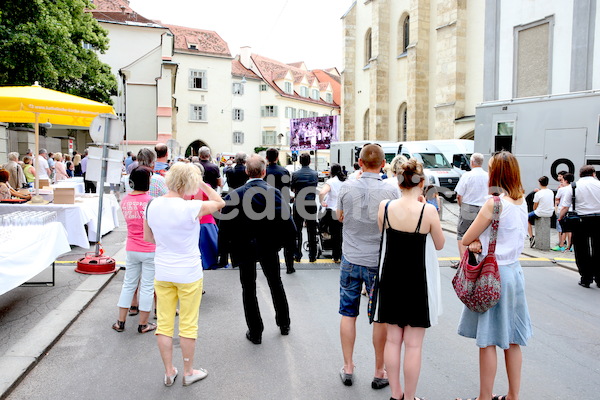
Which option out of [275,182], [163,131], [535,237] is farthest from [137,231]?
[163,131]

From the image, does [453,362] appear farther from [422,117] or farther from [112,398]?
[422,117]

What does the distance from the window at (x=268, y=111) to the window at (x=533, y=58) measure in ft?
125

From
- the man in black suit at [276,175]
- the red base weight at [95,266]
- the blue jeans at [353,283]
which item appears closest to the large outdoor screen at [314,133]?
the man in black suit at [276,175]

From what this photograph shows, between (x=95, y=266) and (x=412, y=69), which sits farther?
(x=412, y=69)

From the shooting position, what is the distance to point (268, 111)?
191ft

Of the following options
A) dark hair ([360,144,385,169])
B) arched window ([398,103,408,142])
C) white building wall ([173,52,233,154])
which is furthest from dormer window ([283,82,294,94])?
dark hair ([360,144,385,169])

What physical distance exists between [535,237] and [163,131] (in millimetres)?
32270

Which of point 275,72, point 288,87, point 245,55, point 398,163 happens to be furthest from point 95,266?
point 245,55

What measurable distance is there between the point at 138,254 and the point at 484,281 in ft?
10.8

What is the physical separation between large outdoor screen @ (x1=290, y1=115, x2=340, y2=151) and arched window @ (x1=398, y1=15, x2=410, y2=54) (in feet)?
23.5

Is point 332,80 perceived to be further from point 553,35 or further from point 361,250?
point 361,250

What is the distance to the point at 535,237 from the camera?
10383 mm

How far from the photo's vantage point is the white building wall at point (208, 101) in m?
50.0

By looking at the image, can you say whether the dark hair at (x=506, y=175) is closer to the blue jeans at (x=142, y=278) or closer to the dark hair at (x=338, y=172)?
the blue jeans at (x=142, y=278)
